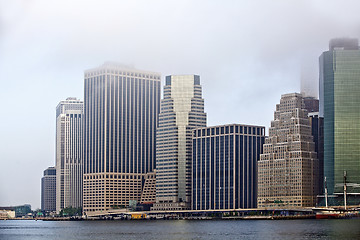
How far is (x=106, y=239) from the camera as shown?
619 ft

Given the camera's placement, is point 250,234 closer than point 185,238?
No

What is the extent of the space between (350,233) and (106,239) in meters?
57.1

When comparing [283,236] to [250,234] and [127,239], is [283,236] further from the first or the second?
[127,239]

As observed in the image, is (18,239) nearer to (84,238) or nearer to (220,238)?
(84,238)

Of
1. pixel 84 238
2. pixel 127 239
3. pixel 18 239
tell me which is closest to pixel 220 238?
pixel 127 239

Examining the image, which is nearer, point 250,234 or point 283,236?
point 283,236

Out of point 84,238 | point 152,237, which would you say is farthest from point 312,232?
point 84,238

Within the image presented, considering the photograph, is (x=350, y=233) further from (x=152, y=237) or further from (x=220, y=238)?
(x=152, y=237)

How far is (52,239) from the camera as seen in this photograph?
196625mm

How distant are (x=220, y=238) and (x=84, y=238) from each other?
33766 millimetres

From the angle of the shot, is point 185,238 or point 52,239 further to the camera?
point 52,239

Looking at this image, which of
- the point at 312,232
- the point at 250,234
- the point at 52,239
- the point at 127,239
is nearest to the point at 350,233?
the point at 312,232

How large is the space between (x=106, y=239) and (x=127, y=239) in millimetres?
5410

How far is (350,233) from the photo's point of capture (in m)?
186
